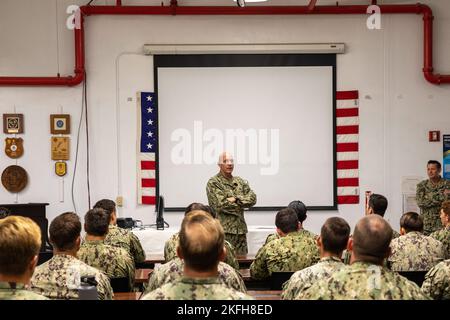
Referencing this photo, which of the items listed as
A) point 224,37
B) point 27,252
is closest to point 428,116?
point 224,37

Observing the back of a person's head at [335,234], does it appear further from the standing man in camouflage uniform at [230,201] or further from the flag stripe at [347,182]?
the flag stripe at [347,182]

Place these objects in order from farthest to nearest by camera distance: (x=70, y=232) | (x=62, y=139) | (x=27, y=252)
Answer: (x=62, y=139) < (x=70, y=232) < (x=27, y=252)

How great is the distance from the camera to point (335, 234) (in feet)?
11.1

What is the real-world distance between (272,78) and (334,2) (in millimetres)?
1400

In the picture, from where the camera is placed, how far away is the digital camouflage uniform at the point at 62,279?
3285mm

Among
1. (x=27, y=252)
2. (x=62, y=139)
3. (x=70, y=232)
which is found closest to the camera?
(x=27, y=252)

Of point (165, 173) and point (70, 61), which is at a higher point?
point (70, 61)

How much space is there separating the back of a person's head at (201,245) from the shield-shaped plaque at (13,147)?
731 centimetres

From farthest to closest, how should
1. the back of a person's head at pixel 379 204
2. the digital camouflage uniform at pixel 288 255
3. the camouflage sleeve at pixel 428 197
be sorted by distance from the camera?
the camouflage sleeve at pixel 428 197 → the back of a person's head at pixel 379 204 → the digital camouflage uniform at pixel 288 255

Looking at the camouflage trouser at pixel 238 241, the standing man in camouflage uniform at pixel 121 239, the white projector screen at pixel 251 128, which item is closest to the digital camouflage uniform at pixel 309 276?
the standing man in camouflage uniform at pixel 121 239

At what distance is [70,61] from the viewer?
30.1ft

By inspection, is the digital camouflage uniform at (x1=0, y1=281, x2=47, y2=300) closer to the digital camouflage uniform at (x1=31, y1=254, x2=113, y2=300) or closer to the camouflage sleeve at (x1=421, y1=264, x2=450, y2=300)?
the digital camouflage uniform at (x1=31, y1=254, x2=113, y2=300)

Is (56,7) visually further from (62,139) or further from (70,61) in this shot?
(62,139)

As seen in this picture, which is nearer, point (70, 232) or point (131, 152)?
point (70, 232)
